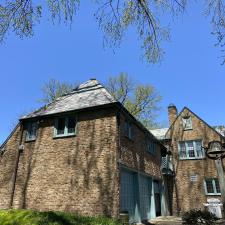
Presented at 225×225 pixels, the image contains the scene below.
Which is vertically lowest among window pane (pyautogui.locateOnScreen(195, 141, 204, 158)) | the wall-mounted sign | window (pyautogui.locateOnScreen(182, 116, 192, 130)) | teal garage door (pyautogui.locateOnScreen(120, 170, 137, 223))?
teal garage door (pyautogui.locateOnScreen(120, 170, 137, 223))

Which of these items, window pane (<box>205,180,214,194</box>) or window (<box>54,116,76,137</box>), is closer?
window (<box>54,116,76,137</box>)

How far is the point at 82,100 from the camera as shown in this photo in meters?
15.1

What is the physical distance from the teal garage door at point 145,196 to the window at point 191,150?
293 inches

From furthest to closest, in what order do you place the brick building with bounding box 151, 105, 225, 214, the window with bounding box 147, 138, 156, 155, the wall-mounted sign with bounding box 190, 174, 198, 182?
the wall-mounted sign with bounding box 190, 174, 198, 182 → the brick building with bounding box 151, 105, 225, 214 → the window with bounding box 147, 138, 156, 155

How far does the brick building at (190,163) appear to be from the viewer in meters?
21.5

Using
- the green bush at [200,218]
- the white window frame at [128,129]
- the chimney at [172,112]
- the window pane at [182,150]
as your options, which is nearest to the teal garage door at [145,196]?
the white window frame at [128,129]

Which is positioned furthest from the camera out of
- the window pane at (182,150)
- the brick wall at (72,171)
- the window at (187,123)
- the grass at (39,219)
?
the window at (187,123)

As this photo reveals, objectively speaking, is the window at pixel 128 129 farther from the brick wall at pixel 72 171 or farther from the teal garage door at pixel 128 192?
the teal garage door at pixel 128 192

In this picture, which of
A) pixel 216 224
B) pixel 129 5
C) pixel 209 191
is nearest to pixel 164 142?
pixel 209 191

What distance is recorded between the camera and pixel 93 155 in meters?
12.8

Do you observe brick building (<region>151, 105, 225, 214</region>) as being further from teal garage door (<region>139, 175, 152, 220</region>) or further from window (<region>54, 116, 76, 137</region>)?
window (<region>54, 116, 76, 137</region>)

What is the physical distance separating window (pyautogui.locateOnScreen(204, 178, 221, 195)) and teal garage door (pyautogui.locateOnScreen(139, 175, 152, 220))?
23.4 feet

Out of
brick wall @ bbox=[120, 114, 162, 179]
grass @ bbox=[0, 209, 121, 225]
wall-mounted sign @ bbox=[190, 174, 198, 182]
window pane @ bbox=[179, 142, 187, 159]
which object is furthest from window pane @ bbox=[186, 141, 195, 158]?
grass @ bbox=[0, 209, 121, 225]

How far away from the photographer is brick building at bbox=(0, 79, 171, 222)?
12164mm
